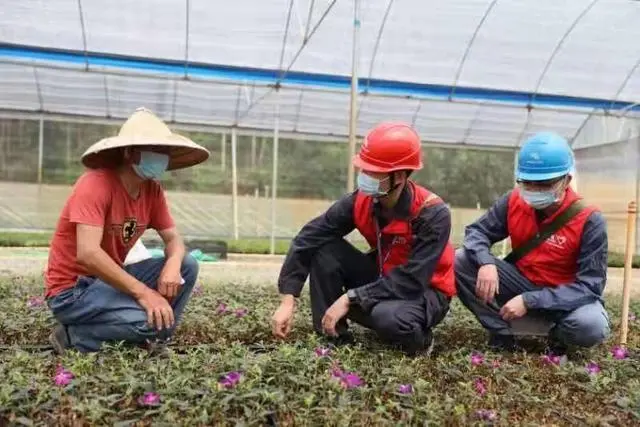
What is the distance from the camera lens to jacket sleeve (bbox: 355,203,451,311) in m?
2.77

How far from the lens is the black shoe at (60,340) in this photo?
108 inches

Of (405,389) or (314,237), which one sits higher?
(314,237)

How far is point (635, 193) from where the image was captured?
996 cm

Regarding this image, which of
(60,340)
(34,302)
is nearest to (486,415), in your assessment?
(60,340)

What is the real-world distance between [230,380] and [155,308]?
664mm

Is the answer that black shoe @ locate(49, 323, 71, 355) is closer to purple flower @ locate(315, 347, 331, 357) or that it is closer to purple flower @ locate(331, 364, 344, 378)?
purple flower @ locate(315, 347, 331, 357)

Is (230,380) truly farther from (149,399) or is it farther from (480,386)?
(480,386)

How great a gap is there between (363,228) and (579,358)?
108 centimetres

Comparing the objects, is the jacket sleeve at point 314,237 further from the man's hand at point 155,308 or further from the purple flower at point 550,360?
the purple flower at point 550,360

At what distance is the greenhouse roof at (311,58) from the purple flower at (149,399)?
5.91 metres

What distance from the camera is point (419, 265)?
276 cm

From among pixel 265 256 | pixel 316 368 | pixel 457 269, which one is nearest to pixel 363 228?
pixel 457 269

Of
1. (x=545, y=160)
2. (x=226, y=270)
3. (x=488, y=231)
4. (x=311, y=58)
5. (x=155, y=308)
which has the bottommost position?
(x=226, y=270)

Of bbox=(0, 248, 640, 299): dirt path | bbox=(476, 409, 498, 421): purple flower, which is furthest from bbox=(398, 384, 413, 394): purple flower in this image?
bbox=(0, 248, 640, 299): dirt path
